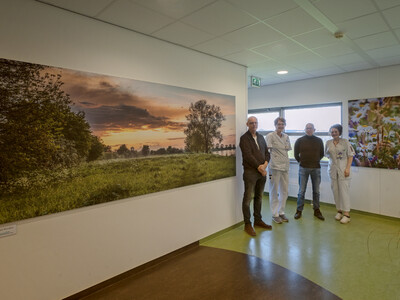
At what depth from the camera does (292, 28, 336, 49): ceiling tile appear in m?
2.69

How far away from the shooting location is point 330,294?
2.21 m

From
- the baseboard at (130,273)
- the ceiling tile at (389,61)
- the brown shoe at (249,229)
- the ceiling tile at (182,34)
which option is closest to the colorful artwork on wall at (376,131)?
the ceiling tile at (389,61)

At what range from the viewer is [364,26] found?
2568mm

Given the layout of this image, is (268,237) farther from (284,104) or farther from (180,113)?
(284,104)

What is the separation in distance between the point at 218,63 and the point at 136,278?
113 inches

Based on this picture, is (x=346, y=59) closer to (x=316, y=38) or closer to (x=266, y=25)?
(x=316, y=38)

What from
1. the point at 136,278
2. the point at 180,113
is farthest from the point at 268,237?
the point at 180,113

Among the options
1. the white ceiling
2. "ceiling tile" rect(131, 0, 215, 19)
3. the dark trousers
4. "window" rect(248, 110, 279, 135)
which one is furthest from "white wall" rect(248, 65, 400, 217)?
"ceiling tile" rect(131, 0, 215, 19)

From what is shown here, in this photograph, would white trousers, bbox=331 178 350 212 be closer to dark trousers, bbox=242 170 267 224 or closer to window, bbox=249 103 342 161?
window, bbox=249 103 342 161

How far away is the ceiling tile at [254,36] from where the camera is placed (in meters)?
2.54

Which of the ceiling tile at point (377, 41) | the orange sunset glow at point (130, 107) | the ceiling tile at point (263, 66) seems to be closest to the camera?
the orange sunset glow at point (130, 107)

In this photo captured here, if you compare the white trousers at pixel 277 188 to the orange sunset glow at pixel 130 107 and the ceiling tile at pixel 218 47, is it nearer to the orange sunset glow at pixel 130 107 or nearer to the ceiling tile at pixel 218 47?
the orange sunset glow at pixel 130 107

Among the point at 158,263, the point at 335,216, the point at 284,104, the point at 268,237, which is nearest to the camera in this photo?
the point at 158,263

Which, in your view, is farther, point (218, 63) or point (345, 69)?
point (345, 69)
